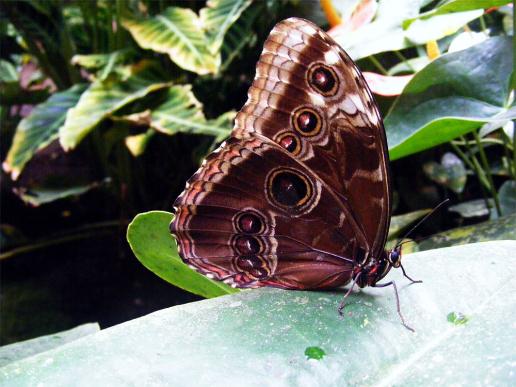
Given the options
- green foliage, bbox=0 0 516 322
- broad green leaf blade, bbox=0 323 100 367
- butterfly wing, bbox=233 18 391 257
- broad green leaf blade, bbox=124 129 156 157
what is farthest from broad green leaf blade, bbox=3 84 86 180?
butterfly wing, bbox=233 18 391 257

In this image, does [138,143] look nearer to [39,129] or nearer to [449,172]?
[39,129]

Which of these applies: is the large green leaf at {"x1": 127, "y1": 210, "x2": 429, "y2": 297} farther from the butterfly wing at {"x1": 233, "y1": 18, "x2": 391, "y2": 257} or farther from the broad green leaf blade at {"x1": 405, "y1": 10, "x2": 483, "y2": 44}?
the broad green leaf blade at {"x1": 405, "y1": 10, "x2": 483, "y2": 44}

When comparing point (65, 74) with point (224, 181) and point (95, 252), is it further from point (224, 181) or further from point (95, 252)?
point (224, 181)

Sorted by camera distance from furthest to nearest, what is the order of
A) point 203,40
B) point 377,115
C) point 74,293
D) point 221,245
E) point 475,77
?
1. point 74,293
2. point 203,40
3. point 475,77
4. point 221,245
5. point 377,115

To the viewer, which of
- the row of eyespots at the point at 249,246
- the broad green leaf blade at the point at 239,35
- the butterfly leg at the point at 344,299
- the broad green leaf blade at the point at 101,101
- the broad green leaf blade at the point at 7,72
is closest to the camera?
the butterfly leg at the point at 344,299

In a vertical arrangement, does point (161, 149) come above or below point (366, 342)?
below

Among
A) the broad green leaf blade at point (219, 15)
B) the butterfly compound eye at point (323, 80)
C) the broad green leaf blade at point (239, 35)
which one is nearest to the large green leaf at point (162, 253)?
the butterfly compound eye at point (323, 80)

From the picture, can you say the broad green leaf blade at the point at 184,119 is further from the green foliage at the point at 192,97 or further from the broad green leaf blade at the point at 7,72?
the broad green leaf blade at the point at 7,72

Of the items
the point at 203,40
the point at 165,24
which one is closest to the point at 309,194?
the point at 203,40
